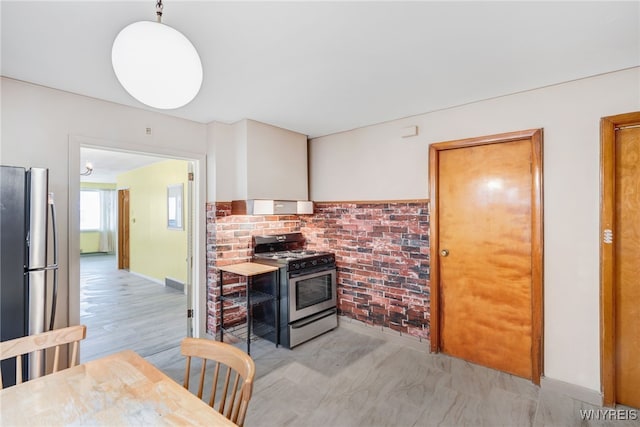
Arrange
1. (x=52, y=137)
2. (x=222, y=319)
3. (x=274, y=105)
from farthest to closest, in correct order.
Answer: (x=222, y=319) → (x=274, y=105) → (x=52, y=137)

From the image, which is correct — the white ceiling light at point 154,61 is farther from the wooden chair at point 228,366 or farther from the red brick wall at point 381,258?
the red brick wall at point 381,258

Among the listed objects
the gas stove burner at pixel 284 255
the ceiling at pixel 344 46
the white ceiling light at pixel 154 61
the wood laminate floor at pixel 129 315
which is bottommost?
the wood laminate floor at pixel 129 315

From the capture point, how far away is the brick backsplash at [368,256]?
3.24 m

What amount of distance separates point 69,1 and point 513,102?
3.05m

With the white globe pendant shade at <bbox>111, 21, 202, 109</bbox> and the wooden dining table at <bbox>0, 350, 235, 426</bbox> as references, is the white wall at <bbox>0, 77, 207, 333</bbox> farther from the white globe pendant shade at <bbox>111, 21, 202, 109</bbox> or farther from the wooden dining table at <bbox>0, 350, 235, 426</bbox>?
the white globe pendant shade at <bbox>111, 21, 202, 109</bbox>

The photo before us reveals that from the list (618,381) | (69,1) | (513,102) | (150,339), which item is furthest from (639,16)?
(150,339)

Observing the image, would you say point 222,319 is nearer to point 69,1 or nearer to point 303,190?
point 303,190

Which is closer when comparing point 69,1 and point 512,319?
point 69,1

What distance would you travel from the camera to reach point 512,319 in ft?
8.89

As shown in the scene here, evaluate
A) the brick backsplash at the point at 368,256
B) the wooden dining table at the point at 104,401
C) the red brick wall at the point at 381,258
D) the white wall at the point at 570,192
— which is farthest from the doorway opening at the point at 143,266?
the white wall at the point at 570,192

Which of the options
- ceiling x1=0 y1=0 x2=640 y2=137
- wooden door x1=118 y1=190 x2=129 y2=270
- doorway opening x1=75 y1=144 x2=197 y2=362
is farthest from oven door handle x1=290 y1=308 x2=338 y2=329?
wooden door x1=118 y1=190 x2=129 y2=270

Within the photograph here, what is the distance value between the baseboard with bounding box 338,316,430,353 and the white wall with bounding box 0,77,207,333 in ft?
8.83

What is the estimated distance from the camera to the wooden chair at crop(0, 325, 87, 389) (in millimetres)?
1372

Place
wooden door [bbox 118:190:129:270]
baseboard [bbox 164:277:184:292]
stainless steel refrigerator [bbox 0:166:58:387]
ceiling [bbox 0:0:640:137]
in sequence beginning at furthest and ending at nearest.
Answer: wooden door [bbox 118:190:129:270] → baseboard [bbox 164:277:184:292] → stainless steel refrigerator [bbox 0:166:58:387] → ceiling [bbox 0:0:640:137]
